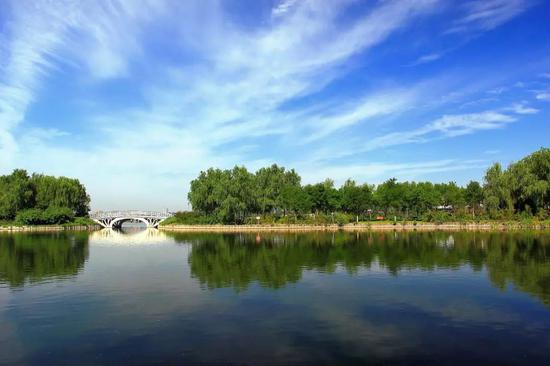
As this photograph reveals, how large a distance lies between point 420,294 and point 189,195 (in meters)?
91.5

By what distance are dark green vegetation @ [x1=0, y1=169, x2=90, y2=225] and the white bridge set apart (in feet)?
35.8

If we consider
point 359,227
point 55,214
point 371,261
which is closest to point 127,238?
point 55,214

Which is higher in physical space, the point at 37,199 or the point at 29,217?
the point at 37,199

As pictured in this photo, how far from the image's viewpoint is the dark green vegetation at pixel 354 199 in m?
92.2

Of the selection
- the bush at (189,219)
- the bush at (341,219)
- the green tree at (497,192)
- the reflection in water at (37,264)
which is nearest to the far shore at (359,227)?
the bush at (341,219)

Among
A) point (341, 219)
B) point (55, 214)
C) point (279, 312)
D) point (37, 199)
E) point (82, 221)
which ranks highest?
point (37, 199)

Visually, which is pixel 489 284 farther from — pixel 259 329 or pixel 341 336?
pixel 259 329

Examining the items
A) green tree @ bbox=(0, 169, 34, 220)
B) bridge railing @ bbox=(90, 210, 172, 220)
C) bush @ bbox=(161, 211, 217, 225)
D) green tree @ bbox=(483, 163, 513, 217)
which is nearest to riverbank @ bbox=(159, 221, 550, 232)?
bush @ bbox=(161, 211, 217, 225)

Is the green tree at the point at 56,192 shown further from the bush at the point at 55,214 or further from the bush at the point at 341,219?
the bush at the point at 341,219

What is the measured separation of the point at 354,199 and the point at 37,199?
271 ft

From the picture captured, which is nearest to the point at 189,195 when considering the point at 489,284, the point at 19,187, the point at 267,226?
the point at 267,226

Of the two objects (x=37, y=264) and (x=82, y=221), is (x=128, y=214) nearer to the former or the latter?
(x=82, y=221)

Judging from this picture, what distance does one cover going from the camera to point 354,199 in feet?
360

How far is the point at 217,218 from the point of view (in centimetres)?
10581
